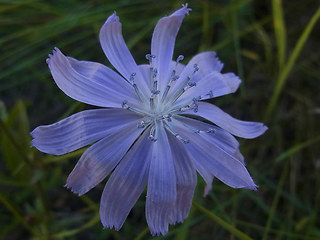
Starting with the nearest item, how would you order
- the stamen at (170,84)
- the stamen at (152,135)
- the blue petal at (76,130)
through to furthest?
the blue petal at (76,130) → the stamen at (152,135) → the stamen at (170,84)

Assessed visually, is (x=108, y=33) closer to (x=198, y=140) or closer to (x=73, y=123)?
(x=73, y=123)

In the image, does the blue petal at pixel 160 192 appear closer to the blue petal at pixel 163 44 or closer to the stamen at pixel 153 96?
the stamen at pixel 153 96

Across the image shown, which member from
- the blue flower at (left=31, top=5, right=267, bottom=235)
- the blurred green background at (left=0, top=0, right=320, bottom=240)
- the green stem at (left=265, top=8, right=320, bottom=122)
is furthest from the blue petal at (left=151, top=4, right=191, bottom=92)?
the green stem at (left=265, top=8, right=320, bottom=122)

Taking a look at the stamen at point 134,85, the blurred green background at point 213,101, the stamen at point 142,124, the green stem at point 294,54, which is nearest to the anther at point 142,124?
the stamen at point 142,124

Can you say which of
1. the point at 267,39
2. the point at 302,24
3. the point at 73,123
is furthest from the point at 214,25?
the point at 73,123

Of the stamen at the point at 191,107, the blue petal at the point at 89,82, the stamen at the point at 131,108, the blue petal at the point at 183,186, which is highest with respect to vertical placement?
the blue petal at the point at 89,82

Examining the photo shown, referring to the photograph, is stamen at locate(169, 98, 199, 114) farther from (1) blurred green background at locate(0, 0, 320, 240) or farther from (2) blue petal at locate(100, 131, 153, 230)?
(1) blurred green background at locate(0, 0, 320, 240)

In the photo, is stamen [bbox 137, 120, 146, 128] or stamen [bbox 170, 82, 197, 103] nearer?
stamen [bbox 137, 120, 146, 128]
